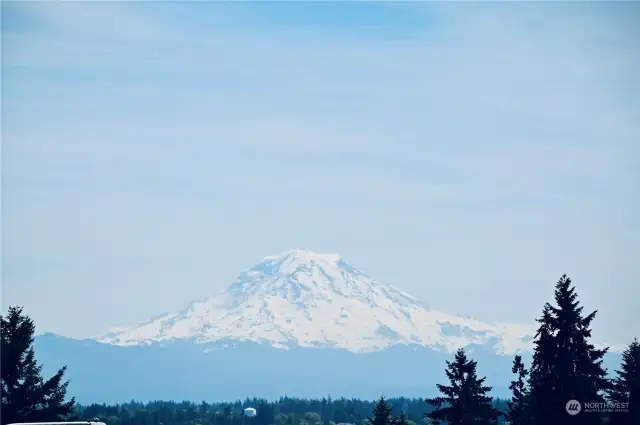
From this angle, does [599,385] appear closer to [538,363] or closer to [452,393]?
[538,363]

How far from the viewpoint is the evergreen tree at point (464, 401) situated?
66.7 metres

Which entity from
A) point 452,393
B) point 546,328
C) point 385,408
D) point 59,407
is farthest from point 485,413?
point 59,407

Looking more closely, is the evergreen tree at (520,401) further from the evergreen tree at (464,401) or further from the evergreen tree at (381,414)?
the evergreen tree at (381,414)

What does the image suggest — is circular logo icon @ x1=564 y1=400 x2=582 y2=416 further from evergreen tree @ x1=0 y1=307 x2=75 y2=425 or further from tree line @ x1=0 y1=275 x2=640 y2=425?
evergreen tree @ x1=0 y1=307 x2=75 y2=425

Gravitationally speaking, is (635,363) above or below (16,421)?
above

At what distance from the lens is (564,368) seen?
64438mm

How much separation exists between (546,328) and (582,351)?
2582mm

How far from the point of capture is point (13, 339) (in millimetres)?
68375

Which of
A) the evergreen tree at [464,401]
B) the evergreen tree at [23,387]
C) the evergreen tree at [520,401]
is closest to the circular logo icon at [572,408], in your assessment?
the evergreen tree at [520,401]

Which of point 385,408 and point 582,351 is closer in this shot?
point 582,351

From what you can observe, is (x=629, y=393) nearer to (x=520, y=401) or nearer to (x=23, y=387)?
(x=520, y=401)

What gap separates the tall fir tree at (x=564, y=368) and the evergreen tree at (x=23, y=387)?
2840 cm

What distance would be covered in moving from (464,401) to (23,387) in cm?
2637

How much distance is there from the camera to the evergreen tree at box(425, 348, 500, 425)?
219 ft
